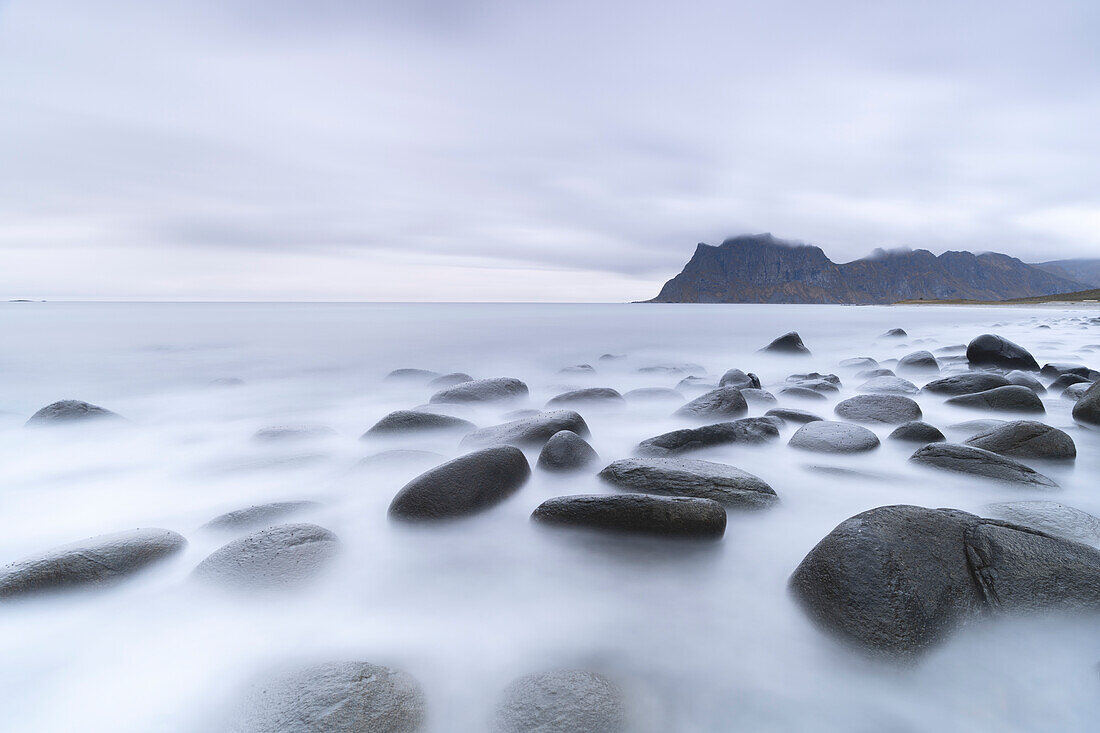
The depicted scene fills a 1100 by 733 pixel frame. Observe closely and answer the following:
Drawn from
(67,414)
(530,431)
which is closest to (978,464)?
(530,431)

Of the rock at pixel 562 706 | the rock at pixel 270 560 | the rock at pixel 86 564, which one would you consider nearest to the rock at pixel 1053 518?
the rock at pixel 562 706

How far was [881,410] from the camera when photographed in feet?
17.2

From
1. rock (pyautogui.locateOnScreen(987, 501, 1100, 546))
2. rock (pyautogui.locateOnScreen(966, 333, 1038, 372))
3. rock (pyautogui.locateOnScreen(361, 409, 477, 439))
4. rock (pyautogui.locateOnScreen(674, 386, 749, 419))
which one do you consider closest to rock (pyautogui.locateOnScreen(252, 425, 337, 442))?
rock (pyautogui.locateOnScreen(361, 409, 477, 439))

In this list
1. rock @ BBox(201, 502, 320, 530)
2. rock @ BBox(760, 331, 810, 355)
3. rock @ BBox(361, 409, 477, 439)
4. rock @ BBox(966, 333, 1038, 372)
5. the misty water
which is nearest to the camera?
the misty water

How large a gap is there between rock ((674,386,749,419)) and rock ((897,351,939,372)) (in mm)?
5937

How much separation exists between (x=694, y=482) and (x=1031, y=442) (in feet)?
9.12

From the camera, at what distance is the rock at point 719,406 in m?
5.58

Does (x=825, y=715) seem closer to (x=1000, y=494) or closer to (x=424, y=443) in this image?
(x=1000, y=494)

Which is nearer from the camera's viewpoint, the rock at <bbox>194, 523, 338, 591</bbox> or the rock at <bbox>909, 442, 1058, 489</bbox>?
the rock at <bbox>194, 523, 338, 591</bbox>

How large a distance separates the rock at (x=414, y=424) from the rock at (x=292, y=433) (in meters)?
0.49

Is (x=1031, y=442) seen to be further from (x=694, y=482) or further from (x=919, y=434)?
(x=694, y=482)

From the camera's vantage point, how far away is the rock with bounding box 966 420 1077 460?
3.84m

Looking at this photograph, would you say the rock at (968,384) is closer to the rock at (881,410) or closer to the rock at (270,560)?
the rock at (881,410)

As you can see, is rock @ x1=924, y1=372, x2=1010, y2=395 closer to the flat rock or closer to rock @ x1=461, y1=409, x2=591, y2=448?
the flat rock
